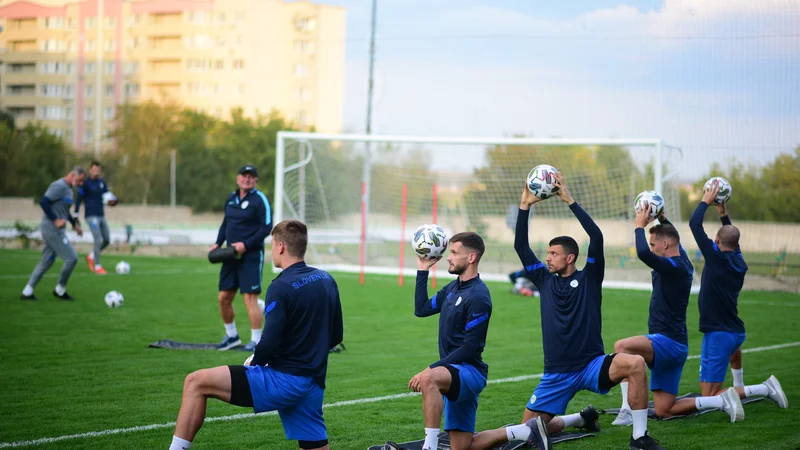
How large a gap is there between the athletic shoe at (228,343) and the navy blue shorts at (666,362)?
577 centimetres

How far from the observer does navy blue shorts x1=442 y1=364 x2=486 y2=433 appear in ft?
20.1

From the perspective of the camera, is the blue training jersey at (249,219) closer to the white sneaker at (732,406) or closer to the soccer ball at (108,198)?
the white sneaker at (732,406)

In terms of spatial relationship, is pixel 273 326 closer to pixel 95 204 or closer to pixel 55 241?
pixel 55 241

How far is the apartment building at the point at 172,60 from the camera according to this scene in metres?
90.8

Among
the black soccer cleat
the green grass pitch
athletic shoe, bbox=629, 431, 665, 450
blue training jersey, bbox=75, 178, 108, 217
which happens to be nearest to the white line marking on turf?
the green grass pitch

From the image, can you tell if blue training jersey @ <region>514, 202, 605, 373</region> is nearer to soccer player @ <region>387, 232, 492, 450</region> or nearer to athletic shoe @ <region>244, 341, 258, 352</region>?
soccer player @ <region>387, 232, 492, 450</region>

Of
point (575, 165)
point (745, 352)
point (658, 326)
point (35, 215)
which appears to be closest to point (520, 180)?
point (575, 165)

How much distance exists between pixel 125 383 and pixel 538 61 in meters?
29.0

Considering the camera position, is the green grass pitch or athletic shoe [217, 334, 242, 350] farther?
athletic shoe [217, 334, 242, 350]

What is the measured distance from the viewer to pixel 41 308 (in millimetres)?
14648

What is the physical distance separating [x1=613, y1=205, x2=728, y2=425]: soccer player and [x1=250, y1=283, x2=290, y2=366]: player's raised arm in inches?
136

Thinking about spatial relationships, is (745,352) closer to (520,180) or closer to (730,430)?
(730,430)

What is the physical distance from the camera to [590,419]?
741 cm

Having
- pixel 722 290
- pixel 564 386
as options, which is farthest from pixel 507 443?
pixel 722 290
